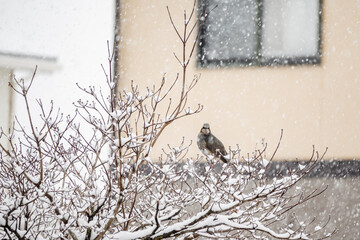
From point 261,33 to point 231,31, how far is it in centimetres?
40

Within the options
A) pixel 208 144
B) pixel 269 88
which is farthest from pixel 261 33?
pixel 208 144

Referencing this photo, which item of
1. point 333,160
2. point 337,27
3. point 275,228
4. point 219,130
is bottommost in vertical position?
point 275,228

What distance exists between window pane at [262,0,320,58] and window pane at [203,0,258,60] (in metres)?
0.17

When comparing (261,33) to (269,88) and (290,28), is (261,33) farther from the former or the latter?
(269,88)

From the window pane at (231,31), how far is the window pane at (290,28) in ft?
0.57

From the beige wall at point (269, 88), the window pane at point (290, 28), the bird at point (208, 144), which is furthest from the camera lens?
the window pane at point (290, 28)

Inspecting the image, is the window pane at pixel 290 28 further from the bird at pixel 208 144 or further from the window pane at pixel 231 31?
the bird at pixel 208 144

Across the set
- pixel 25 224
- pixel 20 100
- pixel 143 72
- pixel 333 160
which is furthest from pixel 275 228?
pixel 20 100

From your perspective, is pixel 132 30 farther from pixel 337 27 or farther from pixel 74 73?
pixel 337 27

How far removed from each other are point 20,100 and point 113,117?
6.37 meters

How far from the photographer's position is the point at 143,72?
622cm

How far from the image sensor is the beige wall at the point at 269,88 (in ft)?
19.4

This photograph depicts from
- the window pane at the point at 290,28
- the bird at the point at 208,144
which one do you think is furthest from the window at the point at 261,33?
the bird at the point at 208,144

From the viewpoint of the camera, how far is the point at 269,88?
602 cm
